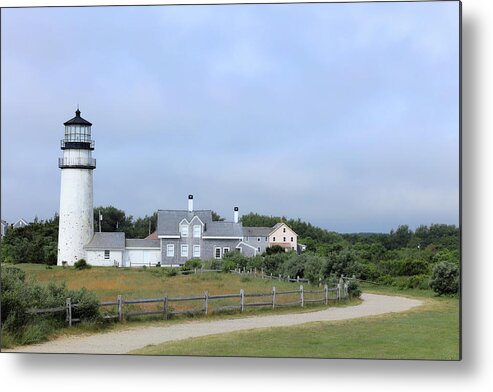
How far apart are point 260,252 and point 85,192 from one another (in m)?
1.89

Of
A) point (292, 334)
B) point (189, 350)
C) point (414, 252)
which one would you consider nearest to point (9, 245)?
point (189, 350)

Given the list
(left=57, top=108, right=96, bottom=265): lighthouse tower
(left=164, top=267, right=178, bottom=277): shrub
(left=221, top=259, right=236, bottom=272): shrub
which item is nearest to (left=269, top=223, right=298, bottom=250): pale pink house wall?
(left=221, top=259, right=236, bottom=272): shrub

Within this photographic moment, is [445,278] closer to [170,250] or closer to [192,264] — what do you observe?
[192,264]

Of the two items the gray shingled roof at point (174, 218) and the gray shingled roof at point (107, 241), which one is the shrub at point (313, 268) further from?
the gray shingled roof at point (107, 241)

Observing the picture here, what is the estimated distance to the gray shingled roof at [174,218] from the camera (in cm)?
879

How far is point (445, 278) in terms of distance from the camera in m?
8.19

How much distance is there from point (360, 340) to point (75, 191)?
318 cm

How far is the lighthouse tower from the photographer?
8680 mm

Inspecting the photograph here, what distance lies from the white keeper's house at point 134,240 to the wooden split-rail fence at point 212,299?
1.47 ft

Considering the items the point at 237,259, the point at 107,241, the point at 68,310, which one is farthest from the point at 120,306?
the point at 237,259

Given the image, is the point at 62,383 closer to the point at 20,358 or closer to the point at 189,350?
the point at 20,358

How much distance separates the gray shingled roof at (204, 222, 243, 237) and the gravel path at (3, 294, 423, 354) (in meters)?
1.02

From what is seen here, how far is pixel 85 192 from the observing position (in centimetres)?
876

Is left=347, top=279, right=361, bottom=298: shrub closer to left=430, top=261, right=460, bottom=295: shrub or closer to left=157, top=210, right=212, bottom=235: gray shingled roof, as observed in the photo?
left=430, top=261, right=460, bottom=295: shrub
